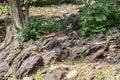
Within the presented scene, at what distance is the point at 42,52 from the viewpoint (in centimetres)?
812

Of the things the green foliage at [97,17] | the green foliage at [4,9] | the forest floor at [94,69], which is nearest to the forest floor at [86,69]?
the forest floor at [94,69]

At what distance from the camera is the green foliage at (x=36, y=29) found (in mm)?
8859

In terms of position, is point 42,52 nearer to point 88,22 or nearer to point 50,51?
point 50,51

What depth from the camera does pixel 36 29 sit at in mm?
9195

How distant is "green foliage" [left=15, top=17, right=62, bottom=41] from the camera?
8.86 m

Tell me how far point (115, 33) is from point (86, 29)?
2.31 ft

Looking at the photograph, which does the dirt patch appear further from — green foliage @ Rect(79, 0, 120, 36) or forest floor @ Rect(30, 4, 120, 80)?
forest floor @ Rect(30, 4, 120, 80)

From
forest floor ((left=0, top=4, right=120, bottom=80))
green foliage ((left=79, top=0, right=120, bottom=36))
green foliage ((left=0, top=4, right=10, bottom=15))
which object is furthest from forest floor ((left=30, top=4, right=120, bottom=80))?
green foliage ((left=0, top=4, right=10, bottom=15))

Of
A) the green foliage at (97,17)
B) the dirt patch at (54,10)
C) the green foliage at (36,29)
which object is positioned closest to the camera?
the green foliage at (97,17)

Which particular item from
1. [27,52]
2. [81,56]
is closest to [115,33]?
[81,56]

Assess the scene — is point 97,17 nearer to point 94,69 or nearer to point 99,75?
point 94,69

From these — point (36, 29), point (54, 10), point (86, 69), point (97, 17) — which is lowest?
point (54, 10)

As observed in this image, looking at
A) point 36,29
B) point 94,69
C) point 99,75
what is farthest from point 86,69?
point 36,29

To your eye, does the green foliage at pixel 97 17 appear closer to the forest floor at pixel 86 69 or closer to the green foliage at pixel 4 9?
the forest floor at pixel 86 69
